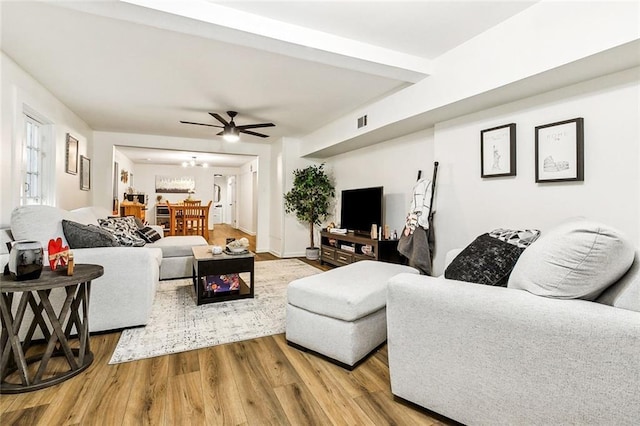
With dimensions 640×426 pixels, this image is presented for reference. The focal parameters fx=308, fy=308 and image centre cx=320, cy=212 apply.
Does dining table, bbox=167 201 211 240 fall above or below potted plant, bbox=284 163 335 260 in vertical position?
below

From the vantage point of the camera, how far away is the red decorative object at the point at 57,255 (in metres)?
1.89

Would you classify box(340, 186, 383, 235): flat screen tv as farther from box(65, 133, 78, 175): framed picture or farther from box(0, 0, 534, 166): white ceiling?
box(65, 133, 78, 175): framed picture

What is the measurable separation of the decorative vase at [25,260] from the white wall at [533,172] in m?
3.45

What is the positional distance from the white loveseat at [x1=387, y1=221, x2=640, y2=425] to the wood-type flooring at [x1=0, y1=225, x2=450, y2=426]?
0.24 metres

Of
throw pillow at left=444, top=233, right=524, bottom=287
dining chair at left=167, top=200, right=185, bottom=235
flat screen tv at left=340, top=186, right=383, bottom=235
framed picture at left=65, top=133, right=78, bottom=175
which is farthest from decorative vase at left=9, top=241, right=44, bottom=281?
dining chair at left=167, top=200, right=185, bottom=235

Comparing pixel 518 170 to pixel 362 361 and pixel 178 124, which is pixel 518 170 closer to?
pixel 362 361

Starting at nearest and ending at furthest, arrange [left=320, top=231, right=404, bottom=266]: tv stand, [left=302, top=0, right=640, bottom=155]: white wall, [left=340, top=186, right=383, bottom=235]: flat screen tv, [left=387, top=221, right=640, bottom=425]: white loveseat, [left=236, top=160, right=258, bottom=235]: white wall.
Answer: [left=387, top=221, right=640, bottom=425]: white loveseat < [left=302, top=0, right=640, bottom=155]: white wall < [left=320, top=231, right=404, bottom=266]: tv stand < [left=340, top=186, right=383, bottom=235]: flat screen tv < [left=236, top=160, right=258, bottom=235]: white wall

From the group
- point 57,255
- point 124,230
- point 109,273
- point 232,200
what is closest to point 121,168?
point 232,200

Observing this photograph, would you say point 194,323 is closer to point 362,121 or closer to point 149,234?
point 149,234

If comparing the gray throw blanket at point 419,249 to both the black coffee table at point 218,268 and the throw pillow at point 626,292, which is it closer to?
the black coffee table at point 218,268

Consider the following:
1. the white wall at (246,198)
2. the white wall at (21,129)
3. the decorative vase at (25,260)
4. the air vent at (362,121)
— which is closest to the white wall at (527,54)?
the air vent at (362,121)

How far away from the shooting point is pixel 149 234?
14.1 ft

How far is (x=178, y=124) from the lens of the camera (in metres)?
5.09

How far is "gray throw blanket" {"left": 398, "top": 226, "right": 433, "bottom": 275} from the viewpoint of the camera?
336 cm
